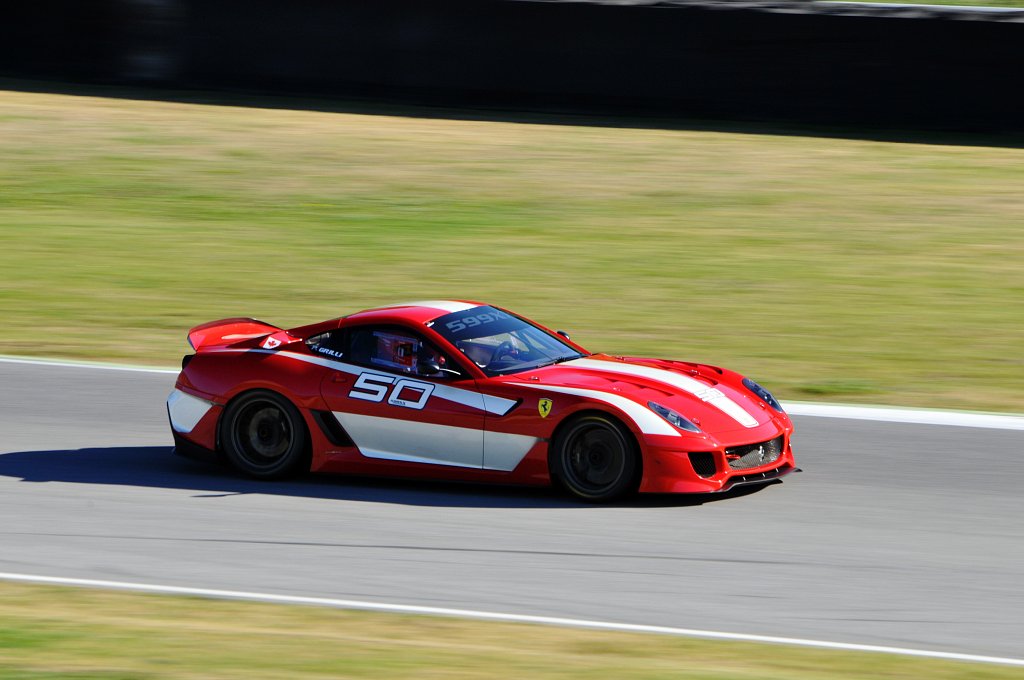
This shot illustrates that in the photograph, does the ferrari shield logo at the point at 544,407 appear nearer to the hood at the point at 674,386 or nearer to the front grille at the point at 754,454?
the hood at the point at 674,386

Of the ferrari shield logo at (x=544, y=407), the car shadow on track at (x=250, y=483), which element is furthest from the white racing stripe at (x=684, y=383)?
the ferrari shield logo at (x=544, y=407)

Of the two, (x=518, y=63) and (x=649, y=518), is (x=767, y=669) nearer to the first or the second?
(x=649, y=518)

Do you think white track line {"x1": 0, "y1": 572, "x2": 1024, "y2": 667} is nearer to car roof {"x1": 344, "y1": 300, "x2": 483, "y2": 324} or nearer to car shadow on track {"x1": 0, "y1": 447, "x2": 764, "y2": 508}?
car shadow on track {"x1": 0, "y1": 447, "x2": 764, "y2": 508}

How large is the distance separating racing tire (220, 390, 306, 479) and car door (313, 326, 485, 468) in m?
0.38

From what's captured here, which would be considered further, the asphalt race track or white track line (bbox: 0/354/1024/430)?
white track line (bbox: 0/354/1024/430)

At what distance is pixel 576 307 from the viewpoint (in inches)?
587

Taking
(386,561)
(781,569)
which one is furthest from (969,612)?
(386,561)

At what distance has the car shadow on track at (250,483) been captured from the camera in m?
8.44

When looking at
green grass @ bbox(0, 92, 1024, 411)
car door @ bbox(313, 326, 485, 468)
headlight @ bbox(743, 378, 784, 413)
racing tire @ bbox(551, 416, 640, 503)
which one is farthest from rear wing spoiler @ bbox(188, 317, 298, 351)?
green grass @ bbox(0, 92, 1024, 411)

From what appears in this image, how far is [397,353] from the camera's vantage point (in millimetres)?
8891

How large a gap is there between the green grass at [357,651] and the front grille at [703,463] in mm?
2124

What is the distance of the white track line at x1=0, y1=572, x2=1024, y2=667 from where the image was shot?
5.87m

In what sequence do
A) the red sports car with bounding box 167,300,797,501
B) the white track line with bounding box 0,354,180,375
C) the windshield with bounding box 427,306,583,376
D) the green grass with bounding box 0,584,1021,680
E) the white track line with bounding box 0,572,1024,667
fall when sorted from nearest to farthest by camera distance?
1. the green grass with bounding box 0,584,1021,680
2. the white track line with bounding box 0,572,1024,667
3. the red sports car with bounding box 167,300,797,501
4. the windshield with bounding box 427,306,583,376
5. the white track line with bounding box 0,354,180,375

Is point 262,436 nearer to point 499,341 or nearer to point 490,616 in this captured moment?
point 499,341
